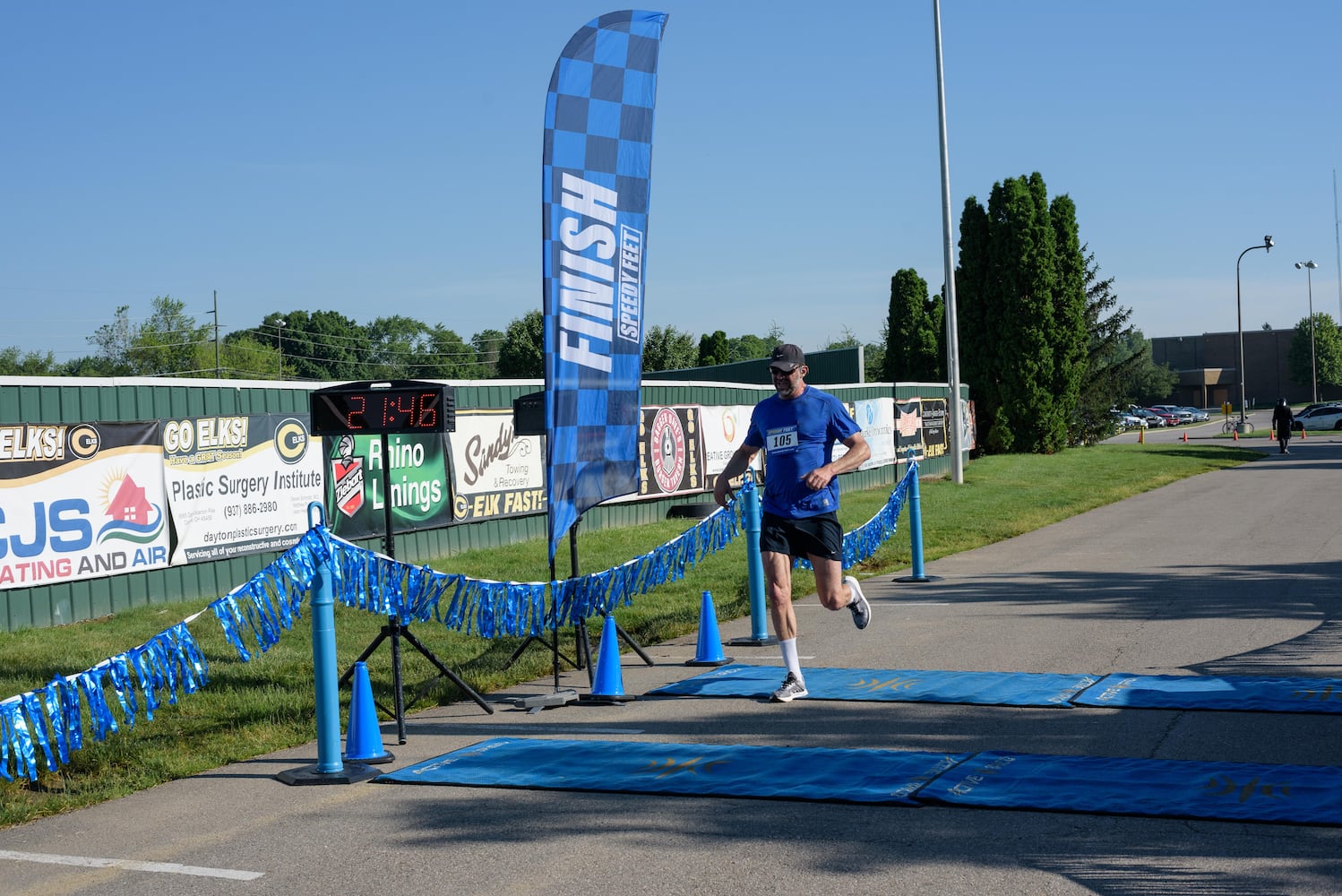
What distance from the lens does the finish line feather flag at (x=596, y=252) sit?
8.27m

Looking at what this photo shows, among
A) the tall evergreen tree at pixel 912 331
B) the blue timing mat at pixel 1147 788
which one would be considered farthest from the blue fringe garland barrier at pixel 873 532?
the tall evergreen tree at pixel 912 331

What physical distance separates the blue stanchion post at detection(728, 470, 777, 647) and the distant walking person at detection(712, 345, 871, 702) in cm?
207

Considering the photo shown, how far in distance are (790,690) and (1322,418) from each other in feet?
214

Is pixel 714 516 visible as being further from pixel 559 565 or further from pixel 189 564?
pixel 189 564

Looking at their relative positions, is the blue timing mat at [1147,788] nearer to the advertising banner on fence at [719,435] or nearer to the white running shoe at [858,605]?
the white running shoe at [858,605]

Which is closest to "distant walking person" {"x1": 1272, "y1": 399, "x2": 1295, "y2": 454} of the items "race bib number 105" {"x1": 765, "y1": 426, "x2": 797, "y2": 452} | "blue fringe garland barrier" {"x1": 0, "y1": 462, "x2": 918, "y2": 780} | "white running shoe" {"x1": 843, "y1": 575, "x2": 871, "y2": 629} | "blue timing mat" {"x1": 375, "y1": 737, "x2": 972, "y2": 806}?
"blue fringe garland barrier" {"x1": 0, "y1": 462, "x2": 918, "y2": 780}

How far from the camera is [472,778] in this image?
6.11m

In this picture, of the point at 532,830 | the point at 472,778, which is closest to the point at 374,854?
the point at 532,830

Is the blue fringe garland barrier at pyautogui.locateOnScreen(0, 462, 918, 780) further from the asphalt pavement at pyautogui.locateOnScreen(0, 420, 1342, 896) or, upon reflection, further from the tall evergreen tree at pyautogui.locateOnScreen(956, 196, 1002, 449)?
the tall evergreen tree at pyautogui.locateOnScreen(956, 196, 1002, 449)

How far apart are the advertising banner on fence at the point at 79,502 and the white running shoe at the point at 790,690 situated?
7.39 metres

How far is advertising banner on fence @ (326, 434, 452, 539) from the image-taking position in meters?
14.5

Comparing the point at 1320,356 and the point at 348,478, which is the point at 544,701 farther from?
the point at 1320,356

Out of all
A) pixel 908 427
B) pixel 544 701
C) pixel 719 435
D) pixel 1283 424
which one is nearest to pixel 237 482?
pixel 544 701

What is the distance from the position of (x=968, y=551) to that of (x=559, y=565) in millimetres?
5606
